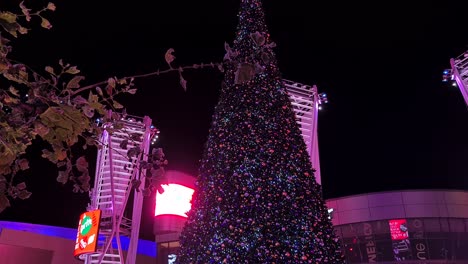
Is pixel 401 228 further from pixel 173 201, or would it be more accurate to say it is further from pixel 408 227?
pixel 173 201

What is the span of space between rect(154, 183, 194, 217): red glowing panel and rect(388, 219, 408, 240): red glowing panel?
1654cm

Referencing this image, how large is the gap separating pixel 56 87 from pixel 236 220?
587 cm

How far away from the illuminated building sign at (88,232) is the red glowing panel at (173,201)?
1328 cm

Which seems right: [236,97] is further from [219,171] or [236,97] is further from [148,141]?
[148,141]

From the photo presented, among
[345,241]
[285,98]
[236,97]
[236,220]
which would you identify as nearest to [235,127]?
[236,97]

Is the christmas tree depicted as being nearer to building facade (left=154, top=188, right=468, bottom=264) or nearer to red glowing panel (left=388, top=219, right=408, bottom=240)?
building facade (left=154, top=188, right=468, bottom=264)

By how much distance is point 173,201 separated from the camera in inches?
1261

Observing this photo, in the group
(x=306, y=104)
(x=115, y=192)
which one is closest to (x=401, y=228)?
(x=306, y=104)

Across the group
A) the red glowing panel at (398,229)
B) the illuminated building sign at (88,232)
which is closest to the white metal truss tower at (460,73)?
the illuminated building sign at (88,232)

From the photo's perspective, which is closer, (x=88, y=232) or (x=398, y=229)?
(x=88, y=232)

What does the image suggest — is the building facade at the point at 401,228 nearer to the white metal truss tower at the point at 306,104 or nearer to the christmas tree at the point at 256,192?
the white metal truss tower at the point at 306,104

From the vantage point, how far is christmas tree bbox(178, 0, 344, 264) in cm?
787

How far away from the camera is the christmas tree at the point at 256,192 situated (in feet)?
25.8

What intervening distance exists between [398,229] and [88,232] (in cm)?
2618
